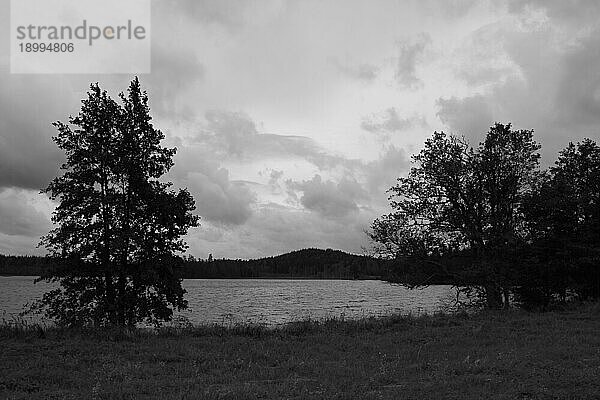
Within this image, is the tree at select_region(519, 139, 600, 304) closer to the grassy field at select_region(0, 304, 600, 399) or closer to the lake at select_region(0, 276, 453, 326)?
Answer: the lake at select_region(0, 276, 453, 326)

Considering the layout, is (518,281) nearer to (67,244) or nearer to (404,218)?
(404,218)

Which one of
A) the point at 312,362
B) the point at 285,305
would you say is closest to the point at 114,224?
the point at 312,362

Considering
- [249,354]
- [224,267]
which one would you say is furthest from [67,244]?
[224,267]

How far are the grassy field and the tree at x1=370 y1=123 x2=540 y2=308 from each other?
971 cm

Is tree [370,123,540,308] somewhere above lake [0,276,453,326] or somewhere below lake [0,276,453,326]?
above

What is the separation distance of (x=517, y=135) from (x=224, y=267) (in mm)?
157475

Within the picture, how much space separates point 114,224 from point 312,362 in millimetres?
15549

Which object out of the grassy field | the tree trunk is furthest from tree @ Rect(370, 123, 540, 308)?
the grassy field

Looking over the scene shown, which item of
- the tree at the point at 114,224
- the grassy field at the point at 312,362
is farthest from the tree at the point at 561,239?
the tree at the point at 114,224

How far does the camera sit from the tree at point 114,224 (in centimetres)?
2566

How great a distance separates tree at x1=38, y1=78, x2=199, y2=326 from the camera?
25656 mm

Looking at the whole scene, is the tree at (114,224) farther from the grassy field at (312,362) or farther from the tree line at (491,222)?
the tree line at (491,222)

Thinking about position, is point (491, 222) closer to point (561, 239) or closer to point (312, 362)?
point (561, 239)

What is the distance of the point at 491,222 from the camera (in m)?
32.5
